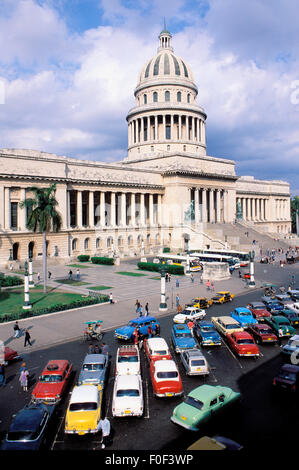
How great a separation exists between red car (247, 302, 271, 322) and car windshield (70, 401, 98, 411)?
17690mm

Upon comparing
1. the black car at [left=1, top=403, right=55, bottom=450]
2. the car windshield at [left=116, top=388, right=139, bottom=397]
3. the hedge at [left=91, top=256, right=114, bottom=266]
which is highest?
the hedge at [left=91, top=256, right=114, bottom=266]

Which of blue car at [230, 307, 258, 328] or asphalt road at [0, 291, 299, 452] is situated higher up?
blue car at [230, 307, 258, 328]

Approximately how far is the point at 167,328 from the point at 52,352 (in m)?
9.02

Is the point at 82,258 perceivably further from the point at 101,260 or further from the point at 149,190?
the point at 149,190

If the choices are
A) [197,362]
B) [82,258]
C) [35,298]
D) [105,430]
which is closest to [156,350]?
[197,362]

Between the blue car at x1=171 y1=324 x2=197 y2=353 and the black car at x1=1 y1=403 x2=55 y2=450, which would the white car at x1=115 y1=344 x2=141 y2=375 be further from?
the black car at x1=1 y1=403 x2=55 y2=450

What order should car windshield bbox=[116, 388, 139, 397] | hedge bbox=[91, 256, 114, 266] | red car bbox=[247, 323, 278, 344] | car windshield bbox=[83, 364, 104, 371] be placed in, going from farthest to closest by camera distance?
hedge bbox=[91, 256, 114, 266]
red car bbox=[247, 323, 278, 344]
car windshield bbox=[83, 364, 104, 371]
car windshield bbox=[116, 388, 139, 397]

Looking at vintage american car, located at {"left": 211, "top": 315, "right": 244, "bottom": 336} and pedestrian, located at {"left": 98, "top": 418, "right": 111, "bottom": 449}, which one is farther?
vintage american car, located at {"left": 211, "top": 315, "right": 244, "bottom": 336}

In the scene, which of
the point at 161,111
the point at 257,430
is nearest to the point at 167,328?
the point at 257,430

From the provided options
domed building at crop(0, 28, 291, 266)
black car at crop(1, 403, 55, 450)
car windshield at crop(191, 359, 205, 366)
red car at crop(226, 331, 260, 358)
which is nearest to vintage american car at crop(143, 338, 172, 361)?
car windshield at crop(191, 359, 205, 366)

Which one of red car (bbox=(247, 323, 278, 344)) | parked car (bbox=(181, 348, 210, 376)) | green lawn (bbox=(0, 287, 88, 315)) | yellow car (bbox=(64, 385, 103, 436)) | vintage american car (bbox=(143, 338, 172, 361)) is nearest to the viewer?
yellow car (bbox=(64, 385, 103, 436))

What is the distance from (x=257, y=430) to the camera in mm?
14641

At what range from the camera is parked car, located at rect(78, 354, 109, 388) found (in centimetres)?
1817

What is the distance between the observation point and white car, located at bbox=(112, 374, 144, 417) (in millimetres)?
15666
